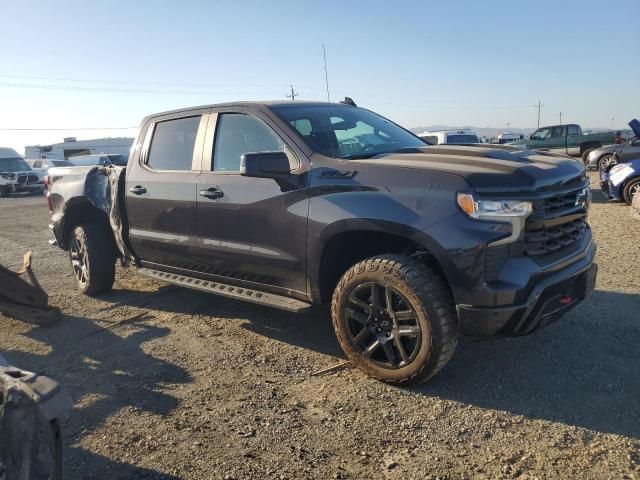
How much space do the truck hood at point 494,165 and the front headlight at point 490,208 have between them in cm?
7

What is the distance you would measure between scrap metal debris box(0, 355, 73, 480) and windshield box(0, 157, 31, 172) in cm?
2620

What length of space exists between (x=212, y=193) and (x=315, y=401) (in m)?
1.90

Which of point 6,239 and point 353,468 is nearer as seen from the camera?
point 353,468

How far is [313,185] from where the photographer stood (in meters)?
3.78

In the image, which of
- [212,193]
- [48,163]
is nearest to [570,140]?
[212,193]

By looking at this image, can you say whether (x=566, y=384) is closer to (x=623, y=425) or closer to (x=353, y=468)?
(x=623, y=425)

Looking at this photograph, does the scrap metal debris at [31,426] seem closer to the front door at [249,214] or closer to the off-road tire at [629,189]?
the front door at [249,214]

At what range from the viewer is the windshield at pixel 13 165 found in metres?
24.6

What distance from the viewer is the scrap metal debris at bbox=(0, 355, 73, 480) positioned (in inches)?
75.2

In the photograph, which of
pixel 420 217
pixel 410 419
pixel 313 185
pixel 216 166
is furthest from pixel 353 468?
pixel 216 166

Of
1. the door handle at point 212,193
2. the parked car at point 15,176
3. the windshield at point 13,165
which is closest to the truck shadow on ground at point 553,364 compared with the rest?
the door handle at point 212,193

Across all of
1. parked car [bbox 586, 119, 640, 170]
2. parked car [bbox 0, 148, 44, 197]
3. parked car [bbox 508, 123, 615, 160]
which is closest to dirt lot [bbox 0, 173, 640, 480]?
parked car [bbox 586, 119, 640, 170]

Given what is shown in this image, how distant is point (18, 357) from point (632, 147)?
13.6m

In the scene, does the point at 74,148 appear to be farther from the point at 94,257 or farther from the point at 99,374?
the point at 99,374
